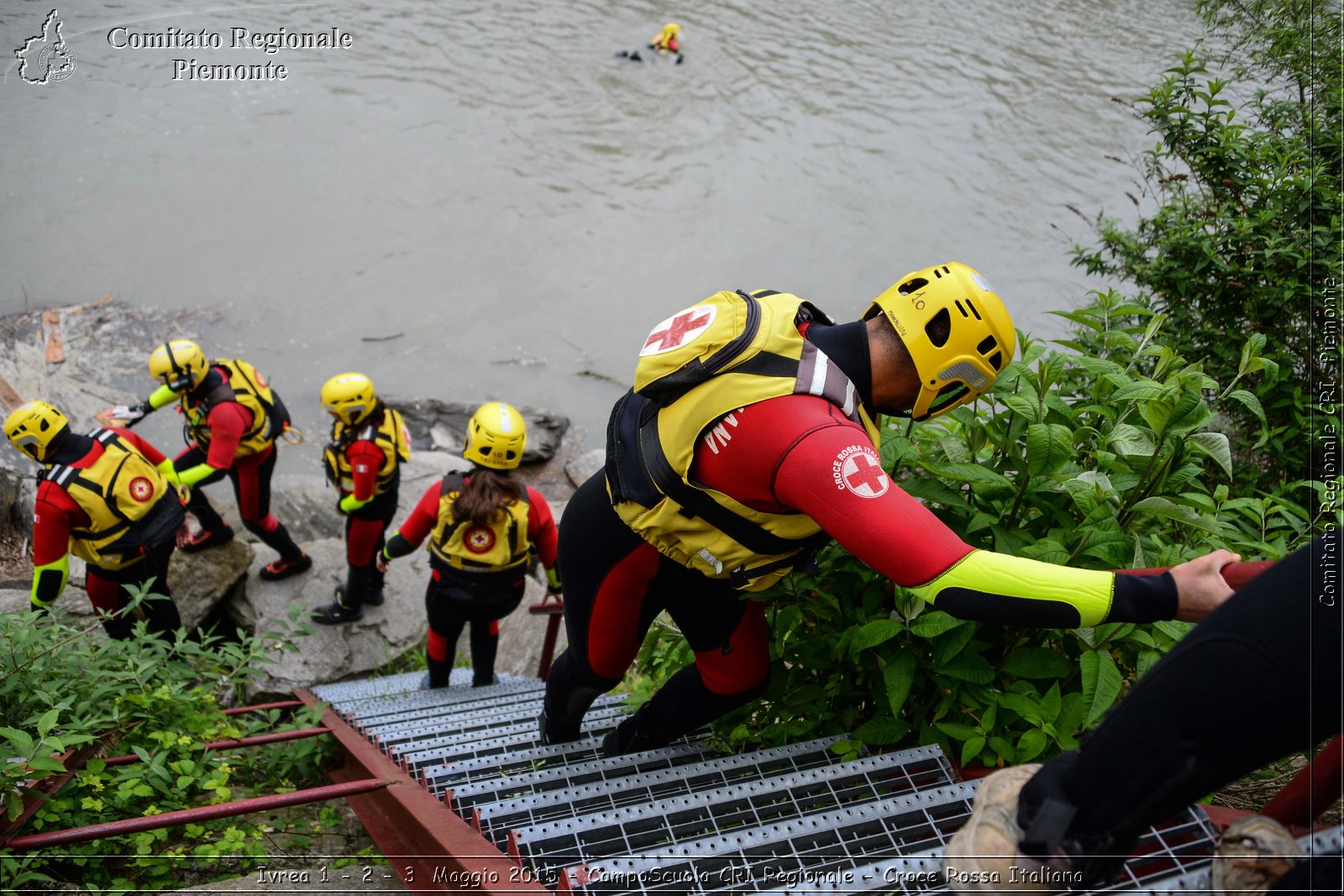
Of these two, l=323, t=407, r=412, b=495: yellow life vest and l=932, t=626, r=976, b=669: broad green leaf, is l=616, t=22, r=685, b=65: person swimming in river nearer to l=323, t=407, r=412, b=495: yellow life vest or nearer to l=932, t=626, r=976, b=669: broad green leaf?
l=323, t=407, r=412, b=495: yellow life vest

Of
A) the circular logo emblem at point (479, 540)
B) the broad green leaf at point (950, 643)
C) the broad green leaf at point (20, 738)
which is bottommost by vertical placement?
the circular logo emblem at point (479, 540)

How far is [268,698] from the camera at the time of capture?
6.64m

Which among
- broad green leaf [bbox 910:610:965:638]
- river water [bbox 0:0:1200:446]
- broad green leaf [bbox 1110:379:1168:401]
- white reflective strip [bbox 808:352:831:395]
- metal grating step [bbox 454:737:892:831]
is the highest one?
broad green leaf [bbox 1110:379:1168:401]

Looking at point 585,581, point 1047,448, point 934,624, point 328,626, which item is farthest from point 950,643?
point 328,626

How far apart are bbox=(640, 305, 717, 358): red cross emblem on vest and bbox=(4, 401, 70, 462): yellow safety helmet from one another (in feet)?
14.3

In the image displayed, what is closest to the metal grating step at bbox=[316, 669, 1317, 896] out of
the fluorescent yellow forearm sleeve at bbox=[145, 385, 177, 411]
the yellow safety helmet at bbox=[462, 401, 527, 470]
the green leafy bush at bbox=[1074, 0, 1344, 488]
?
the yellow safety helmet at bbox=[462, 401, 527, 470]

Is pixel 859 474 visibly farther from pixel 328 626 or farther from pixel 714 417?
pixel 328 626

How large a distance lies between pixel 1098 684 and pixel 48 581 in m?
5.65

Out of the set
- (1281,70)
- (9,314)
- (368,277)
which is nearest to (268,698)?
(1281,70)

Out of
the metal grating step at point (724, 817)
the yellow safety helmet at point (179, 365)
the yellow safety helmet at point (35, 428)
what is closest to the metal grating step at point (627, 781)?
the metal grating step at point (724, 817)

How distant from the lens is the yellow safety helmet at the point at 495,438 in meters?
4.89

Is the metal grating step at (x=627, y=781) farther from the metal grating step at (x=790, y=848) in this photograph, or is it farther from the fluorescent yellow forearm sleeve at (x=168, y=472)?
the fluorescent yellow forearm sleeve at (x=168, y=472)

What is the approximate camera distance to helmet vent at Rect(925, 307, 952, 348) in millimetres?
2520

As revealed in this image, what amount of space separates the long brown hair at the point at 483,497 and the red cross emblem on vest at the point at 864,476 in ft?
10.0
